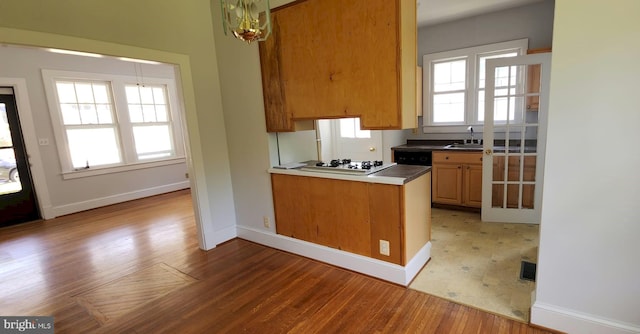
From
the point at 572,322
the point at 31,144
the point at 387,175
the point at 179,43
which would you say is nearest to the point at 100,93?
the point at 31,144

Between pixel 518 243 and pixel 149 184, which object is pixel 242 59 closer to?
pixel 518 243

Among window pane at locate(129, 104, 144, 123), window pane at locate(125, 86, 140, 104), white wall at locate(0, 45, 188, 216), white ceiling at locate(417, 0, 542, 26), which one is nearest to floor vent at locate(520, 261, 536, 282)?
white ceiling at locate(417, 0, 542, 26)

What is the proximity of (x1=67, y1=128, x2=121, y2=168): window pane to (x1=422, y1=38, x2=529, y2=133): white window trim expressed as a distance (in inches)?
228

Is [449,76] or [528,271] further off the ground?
[449,76]

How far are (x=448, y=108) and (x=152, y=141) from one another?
583cm

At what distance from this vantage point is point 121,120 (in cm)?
562

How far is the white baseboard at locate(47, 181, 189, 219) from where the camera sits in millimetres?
4871

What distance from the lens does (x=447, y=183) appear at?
4004 mm

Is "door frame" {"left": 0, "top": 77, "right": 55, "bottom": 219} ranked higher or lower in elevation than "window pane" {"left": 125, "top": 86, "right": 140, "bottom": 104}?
lower

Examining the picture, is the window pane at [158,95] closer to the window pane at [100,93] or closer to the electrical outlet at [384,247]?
the window pane at [100,93]

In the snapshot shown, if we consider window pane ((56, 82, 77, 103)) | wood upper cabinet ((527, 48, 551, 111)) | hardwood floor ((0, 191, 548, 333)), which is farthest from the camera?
window pane ((56, 82, 77, 103))

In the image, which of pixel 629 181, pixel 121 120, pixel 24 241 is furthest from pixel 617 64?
pixel 121 120

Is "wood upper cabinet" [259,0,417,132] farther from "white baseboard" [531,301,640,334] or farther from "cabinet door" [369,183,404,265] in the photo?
"white baseboard" [531,301,640,334]

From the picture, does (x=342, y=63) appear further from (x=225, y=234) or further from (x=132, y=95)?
(x=132, y=95)
